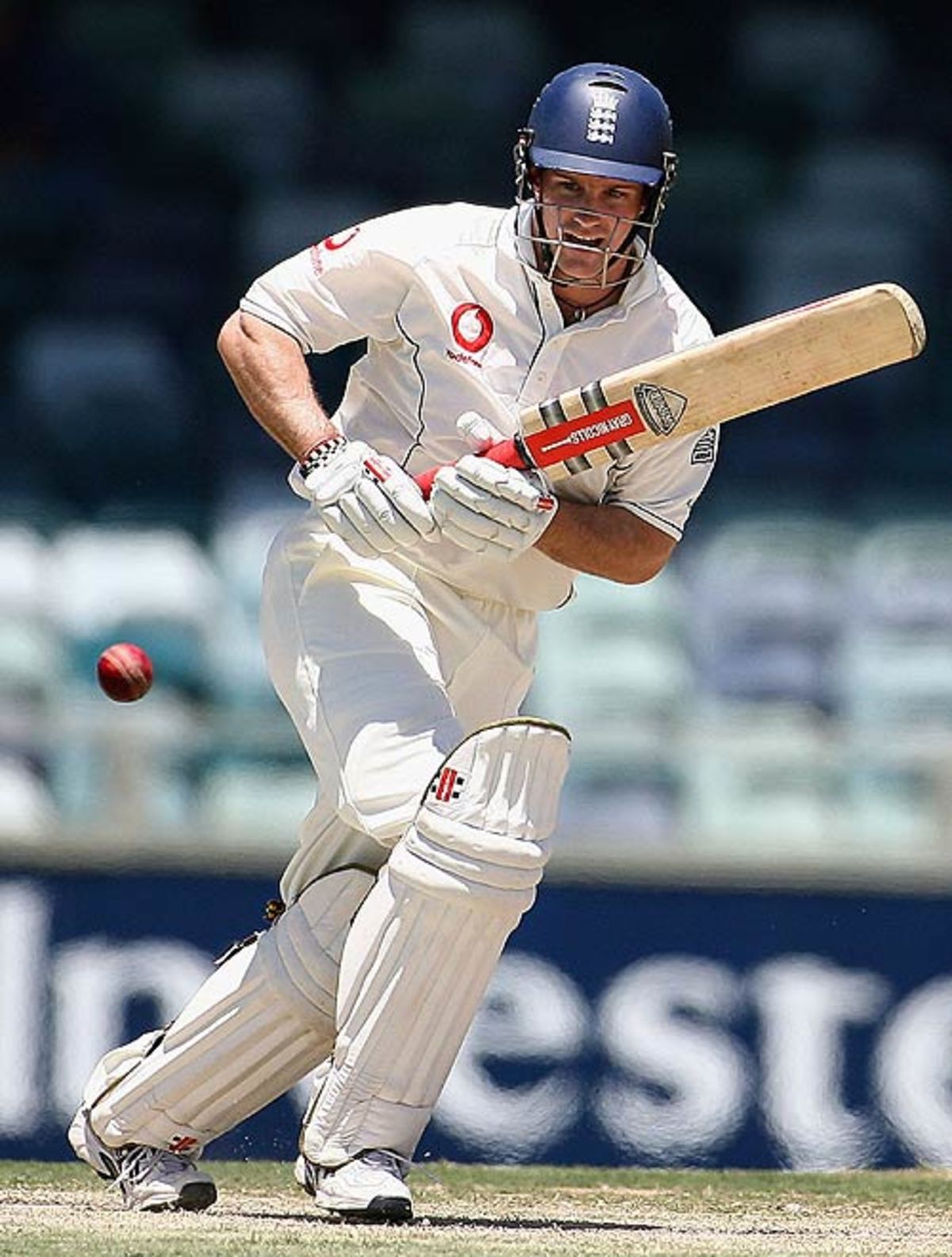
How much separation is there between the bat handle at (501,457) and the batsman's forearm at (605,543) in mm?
109

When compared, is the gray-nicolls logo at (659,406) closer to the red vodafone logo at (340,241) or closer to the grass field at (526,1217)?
the red vodafone logo at (340,241)

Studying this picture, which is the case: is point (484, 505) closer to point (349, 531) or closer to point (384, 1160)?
point (349, 531)

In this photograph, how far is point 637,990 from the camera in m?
4.39

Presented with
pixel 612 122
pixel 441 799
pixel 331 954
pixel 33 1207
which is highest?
pixel 612 122

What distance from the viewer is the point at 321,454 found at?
304 centimetres

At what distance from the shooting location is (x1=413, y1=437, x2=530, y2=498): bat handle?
3041 mm

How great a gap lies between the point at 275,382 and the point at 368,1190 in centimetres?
91

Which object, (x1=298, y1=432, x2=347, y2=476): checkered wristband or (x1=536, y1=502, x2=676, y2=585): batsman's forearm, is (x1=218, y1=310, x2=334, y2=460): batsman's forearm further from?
(x1=536, y1=502, x2=676, y2=585): batsman's forearm

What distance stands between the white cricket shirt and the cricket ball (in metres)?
0.45

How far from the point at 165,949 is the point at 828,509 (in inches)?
123

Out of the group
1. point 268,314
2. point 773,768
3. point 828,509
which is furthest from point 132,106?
point 268,314

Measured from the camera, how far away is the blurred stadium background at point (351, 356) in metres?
6.50

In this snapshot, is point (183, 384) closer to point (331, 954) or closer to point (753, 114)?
point (753, 114)

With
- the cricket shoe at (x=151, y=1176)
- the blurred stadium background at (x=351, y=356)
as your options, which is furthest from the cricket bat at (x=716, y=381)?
the blurred stadium background at (x=351, y=356)
